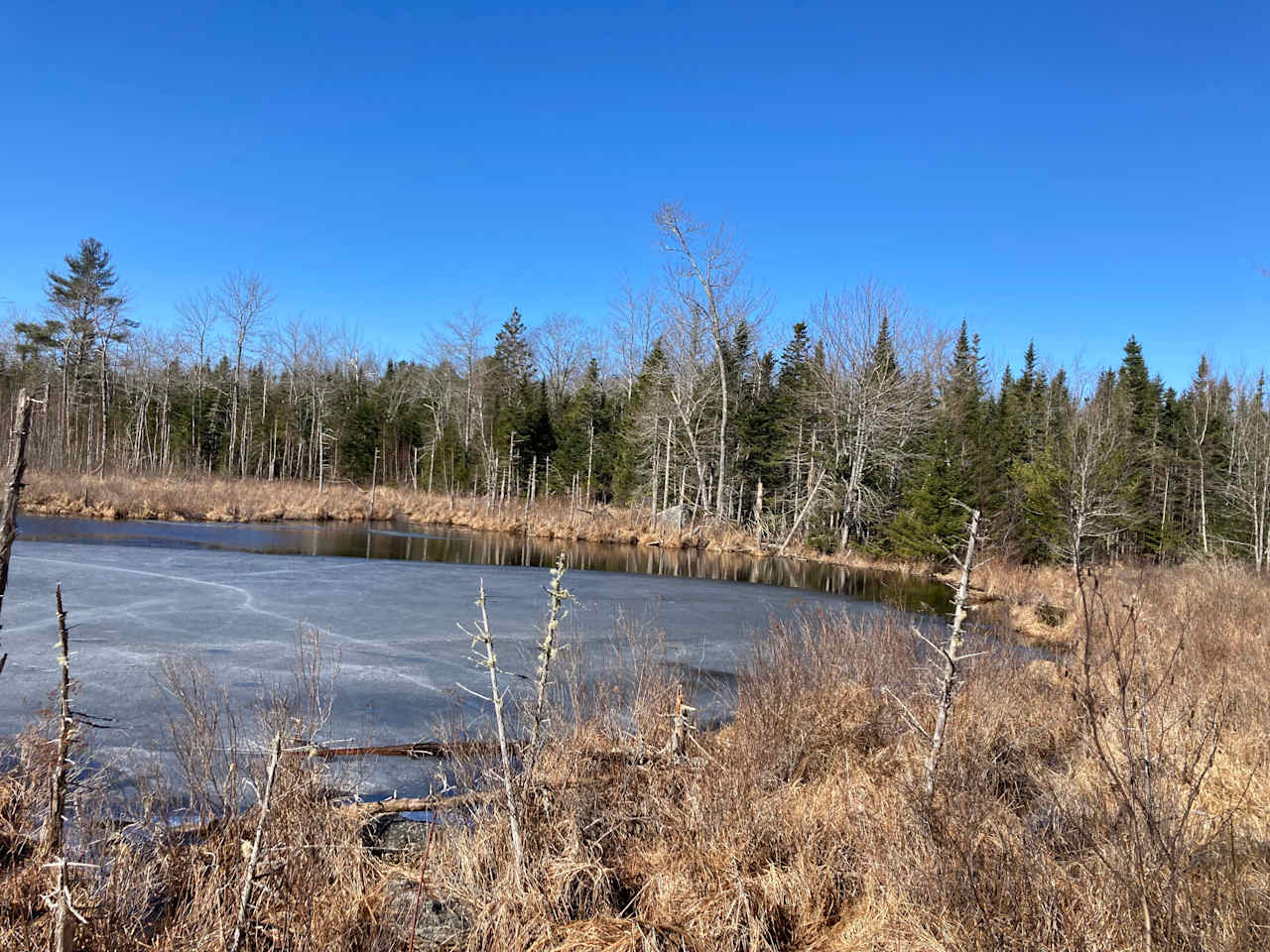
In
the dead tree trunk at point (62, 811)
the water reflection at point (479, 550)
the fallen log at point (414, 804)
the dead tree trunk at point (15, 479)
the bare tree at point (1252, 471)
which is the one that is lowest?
the fallen log at point (414, 804)

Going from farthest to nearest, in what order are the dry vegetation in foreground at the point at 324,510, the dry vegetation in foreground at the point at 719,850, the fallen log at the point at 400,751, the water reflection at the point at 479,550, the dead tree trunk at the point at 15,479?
the dry vegetation in foreground at the point at 324,510
the water reflection at the point at 479,550
the fallen log at the point at 400,751
the dry vegetation in foreground at the point at 719,850
the dead tree trunk at the point at 15,479

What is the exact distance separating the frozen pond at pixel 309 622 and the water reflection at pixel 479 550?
98.1 inches

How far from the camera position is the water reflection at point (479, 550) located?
20.2 metres

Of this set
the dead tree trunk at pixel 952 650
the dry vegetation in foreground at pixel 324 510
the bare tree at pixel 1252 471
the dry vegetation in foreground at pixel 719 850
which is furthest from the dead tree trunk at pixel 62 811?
the bare tree at pixel 1252 471

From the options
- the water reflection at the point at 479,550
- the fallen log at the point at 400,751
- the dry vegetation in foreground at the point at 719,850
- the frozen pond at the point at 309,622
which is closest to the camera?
the dry vegetation in foreground at the point at 719,850

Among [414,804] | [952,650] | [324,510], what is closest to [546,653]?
[414,804]

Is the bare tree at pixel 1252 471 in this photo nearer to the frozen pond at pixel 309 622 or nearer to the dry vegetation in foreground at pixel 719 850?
the frozen pond at pixel 309 622

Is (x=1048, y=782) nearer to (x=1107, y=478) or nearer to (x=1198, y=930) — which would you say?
(x=1198, y=930)

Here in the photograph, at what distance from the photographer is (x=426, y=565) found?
17.9 m

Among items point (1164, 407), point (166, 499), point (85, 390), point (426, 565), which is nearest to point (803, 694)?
point (426, 565)

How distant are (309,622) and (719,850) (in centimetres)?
767

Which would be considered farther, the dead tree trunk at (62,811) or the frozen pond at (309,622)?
the frozen pond at (309,622)

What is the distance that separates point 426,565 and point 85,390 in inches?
1626

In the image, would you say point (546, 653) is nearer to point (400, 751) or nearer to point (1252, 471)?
point (400, 751)
